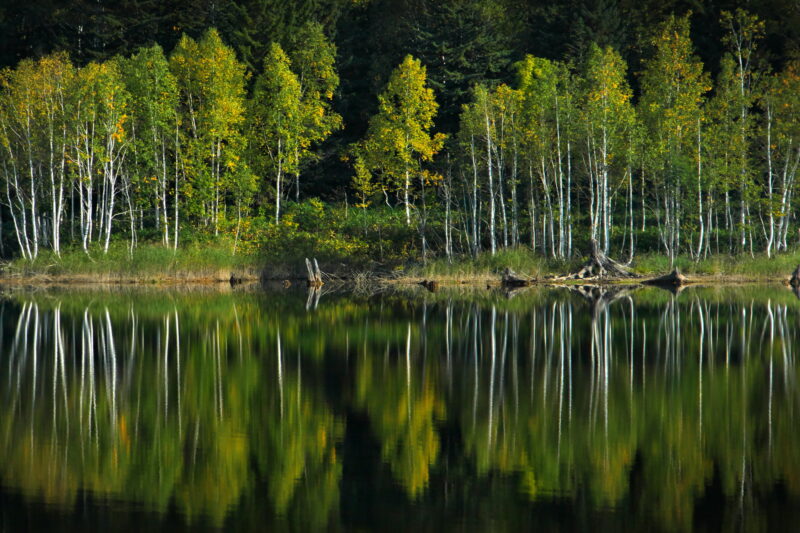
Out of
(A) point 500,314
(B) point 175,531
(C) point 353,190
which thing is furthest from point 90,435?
(C) point 353,190

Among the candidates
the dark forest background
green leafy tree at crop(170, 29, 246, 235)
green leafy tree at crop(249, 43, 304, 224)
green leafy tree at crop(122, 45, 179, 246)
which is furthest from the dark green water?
the dark forest background

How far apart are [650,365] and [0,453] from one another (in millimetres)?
12531

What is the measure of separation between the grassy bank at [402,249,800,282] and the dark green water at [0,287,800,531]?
17.4 meters

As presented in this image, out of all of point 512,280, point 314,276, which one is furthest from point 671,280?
point 314,276

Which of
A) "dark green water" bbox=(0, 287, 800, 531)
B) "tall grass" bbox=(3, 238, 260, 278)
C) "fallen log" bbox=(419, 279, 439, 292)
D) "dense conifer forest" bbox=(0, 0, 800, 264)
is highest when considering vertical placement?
"dense conifer forest" bbox=(0, 0, 800, 264)

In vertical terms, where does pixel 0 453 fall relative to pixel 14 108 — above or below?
below

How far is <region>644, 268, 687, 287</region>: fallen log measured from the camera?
143 ft

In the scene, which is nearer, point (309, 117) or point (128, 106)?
point (128, 106)

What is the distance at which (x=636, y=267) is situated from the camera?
46000 mm

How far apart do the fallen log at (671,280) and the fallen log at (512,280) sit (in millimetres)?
5294

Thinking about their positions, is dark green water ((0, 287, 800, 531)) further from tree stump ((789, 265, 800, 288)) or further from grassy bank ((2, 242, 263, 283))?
grassy bank ((2, 242, 263, 283))

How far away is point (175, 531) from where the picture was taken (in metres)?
9.51

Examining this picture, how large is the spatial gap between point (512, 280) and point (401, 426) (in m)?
30.5

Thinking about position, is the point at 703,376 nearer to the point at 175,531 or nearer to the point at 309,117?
the point at 175,531
